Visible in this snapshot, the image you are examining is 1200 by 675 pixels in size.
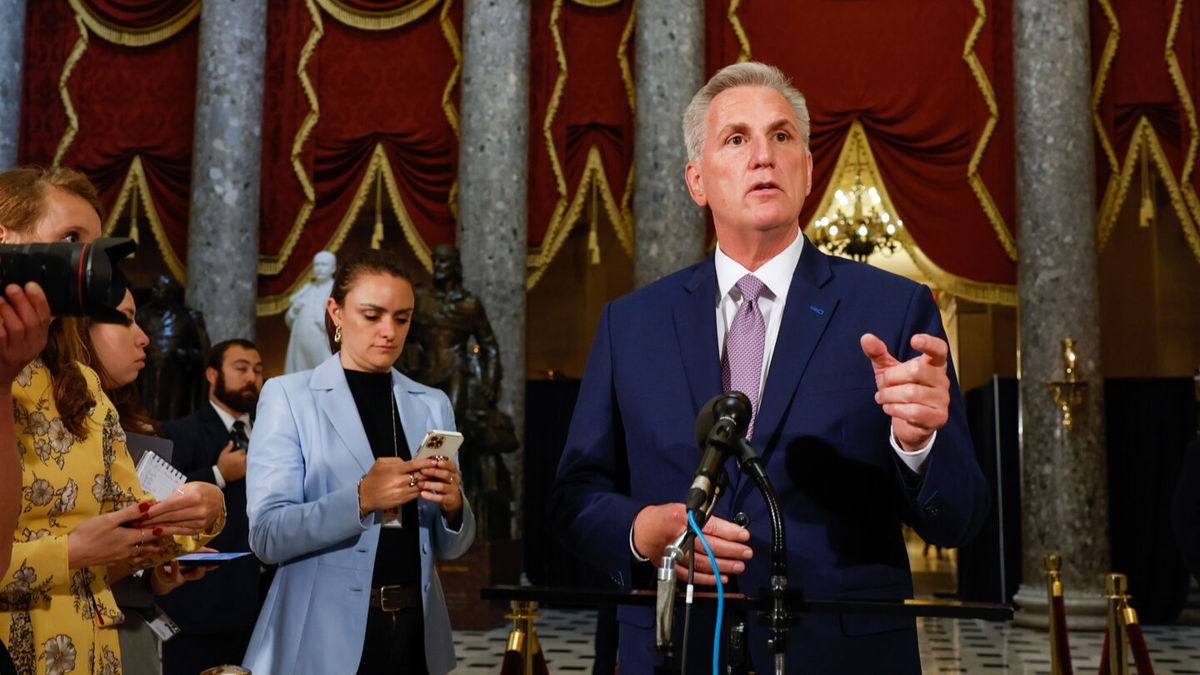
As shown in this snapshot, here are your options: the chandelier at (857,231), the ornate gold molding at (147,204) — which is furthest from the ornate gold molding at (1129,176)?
the ornate gold molding at (147,204)

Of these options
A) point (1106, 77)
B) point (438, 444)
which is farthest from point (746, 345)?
point (1106, 77)

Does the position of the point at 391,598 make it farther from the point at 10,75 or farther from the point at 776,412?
the point at 10,75

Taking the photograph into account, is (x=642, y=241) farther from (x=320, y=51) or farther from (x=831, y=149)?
(x=320, y=51)

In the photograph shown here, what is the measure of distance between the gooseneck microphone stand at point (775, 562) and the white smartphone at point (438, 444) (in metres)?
1.25

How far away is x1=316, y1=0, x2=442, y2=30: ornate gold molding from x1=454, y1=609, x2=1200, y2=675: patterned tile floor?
591cm

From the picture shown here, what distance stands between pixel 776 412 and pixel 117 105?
11.6 m

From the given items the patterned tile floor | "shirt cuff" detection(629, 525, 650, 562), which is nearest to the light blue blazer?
"shirt cuff" detection(629, 525, 650, 562)

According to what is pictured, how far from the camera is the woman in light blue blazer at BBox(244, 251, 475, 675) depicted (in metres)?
2.76

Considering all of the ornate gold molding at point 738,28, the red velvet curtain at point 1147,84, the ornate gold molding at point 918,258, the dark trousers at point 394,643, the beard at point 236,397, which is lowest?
the dark trousers at point 394,643

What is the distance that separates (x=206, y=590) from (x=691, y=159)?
221 centimetres

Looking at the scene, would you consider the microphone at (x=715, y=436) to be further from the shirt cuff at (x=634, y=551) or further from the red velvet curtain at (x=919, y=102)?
the red velvet curtain at (x=919, y=102)

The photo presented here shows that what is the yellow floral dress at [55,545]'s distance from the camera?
1.89 metres

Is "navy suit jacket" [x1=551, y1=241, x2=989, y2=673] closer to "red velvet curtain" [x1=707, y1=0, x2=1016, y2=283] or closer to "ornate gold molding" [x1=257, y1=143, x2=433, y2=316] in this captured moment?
"red velvet curtain" [x1=707, y1=0, x2=1016, y2=283]

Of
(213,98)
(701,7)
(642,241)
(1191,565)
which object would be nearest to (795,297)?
(1191,565)
